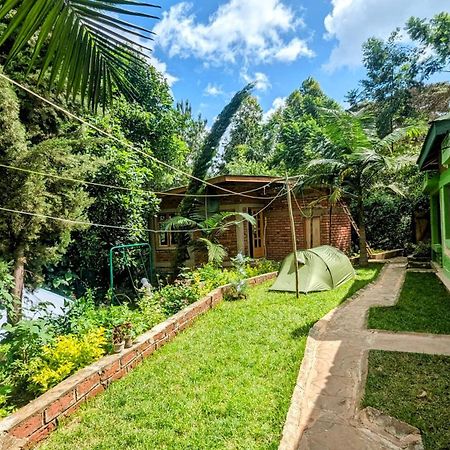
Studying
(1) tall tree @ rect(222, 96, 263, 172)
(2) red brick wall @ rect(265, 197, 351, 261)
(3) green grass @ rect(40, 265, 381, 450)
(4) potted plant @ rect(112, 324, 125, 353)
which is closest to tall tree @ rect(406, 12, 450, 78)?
(1) tall tree @ rect(222, 96, 263, 172)

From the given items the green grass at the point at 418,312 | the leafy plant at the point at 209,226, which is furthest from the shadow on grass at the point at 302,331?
the leafy plant at the point at 209,226

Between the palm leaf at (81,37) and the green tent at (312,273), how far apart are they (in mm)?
8024

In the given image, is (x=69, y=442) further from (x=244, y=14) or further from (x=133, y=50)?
(x=244, y=14)

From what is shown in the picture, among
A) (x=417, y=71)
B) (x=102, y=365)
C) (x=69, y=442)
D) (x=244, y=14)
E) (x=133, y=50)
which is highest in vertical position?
(x=417, y=71)

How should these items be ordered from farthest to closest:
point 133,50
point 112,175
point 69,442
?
point 112,175 → point 69,442 → point 133,50

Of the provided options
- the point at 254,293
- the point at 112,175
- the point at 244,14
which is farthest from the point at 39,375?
the point at 112,175

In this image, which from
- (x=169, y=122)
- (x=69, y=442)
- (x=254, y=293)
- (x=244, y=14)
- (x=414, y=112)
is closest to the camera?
(x=244, y=14)

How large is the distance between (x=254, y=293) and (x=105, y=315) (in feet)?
13.9

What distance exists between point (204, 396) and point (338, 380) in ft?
5.52

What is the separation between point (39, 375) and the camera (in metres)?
3.73

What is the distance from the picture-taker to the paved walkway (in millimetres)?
2998

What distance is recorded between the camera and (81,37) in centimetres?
103

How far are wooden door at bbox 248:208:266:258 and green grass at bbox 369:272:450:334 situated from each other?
6.12 m

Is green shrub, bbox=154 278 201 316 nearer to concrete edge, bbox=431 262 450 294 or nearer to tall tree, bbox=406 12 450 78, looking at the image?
concrete edge, bbox=431 262 450 294
